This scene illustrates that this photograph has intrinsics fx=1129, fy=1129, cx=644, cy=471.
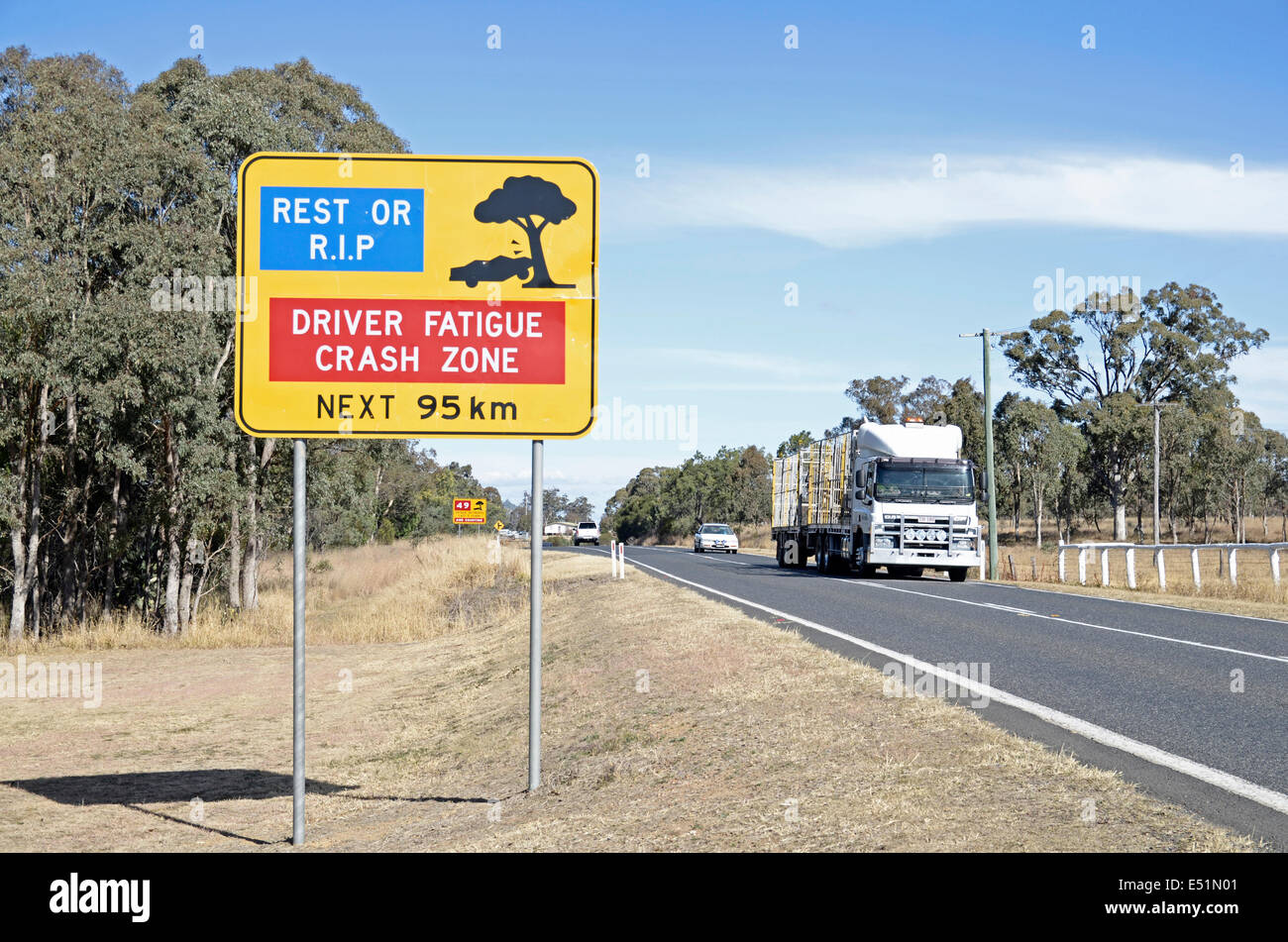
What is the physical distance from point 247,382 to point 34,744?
351 inches

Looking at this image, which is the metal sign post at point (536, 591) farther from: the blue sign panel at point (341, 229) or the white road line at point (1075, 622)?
the white road line at point (1075, 622)

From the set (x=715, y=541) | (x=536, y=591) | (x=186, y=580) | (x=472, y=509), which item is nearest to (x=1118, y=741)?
(x=536, y=591)

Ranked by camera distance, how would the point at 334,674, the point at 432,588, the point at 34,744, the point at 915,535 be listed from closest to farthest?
the point at 34,744 < the point at 334,674 < the point at 915,535 < the point at 432,588

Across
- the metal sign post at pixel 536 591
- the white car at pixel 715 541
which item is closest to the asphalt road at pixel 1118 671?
the metal sign post at pixel 536 591

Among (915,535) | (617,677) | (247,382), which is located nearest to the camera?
(247,382)

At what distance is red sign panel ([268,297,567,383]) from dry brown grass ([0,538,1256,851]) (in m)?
2.87

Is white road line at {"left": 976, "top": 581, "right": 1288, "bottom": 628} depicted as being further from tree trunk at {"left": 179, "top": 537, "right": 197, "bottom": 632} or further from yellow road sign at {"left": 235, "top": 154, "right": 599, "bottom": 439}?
tree trunk at {"left": 179, "top": 537, "right": 197, "bottom": 632}

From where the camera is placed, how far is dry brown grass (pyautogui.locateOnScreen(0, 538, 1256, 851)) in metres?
5.79

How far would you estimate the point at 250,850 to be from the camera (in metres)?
7.52

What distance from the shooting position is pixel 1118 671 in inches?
425

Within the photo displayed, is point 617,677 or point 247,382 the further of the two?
point 617,677

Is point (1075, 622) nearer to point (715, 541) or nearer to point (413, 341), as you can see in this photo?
point (413, 341)
